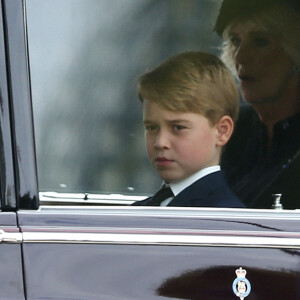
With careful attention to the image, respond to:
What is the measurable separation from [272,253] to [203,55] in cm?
64

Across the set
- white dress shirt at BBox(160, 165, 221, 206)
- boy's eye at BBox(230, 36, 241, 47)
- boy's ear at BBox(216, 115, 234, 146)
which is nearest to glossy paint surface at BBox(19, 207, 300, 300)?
white dress shirt at BBox(160, 165, 221, 206)

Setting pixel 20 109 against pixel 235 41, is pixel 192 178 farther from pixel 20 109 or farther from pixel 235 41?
pixel 20 109

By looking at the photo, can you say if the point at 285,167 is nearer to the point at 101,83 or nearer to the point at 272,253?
the point at 272,253

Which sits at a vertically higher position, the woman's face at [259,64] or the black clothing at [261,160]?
the woman's face at [259,64]

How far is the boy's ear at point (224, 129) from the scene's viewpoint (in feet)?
12.5

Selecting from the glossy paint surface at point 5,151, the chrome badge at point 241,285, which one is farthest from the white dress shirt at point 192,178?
the glossy paint surface at point 5,151

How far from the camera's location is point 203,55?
378 cm

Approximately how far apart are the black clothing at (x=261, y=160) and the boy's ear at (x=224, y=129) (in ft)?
0.05

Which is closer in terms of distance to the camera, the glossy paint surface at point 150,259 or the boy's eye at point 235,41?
the glossy paint surface at point 150,259

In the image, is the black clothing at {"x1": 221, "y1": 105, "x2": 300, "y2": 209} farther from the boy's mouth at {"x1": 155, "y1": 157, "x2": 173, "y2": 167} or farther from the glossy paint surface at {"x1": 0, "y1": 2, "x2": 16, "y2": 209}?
the glossy paint surface at {"x1": 0, "y1": 2, "x2": 16, "y2": 209}

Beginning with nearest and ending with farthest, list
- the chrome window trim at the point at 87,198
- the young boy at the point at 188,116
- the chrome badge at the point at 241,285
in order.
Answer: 1. the chrome badge at the point at 241,285
2. the chrome window trim at the point at 87,198
3. the young boy at the point at 188,116

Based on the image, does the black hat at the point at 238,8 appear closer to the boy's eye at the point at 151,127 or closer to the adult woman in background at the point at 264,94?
the adult woman in background at the point at 264,94

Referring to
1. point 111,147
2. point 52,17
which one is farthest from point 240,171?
point 52,17

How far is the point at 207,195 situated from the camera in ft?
12.2
